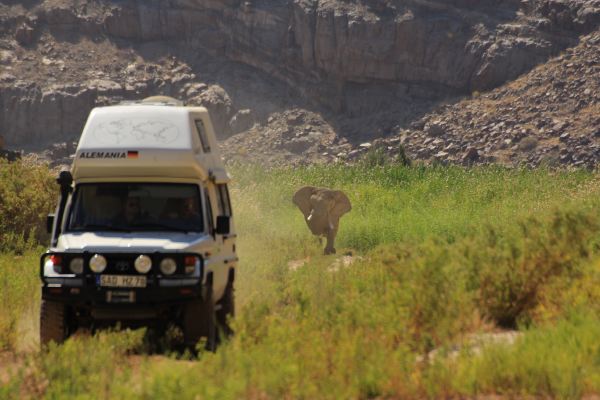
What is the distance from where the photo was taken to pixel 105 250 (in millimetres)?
12703

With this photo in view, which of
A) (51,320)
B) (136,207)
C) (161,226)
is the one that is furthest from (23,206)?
(51,320)

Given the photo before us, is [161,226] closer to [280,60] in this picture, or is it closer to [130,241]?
[130,241]

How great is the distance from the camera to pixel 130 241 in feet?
42.4

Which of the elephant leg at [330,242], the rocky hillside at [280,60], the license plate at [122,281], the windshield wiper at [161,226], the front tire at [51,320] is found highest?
the windshield wiper at [161,226]

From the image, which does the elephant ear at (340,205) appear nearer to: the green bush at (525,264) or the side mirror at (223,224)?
the side mirror at (223,224)

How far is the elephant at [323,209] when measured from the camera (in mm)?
31375

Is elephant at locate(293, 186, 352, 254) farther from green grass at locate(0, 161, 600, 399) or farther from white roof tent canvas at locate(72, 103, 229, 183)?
white roof tent canvas at locate(72, 103, 229, 183)

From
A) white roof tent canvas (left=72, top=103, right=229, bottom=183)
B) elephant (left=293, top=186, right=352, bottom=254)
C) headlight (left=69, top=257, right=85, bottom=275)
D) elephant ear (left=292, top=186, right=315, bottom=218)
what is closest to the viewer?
headlight (left=69, top=257, right=85, bottom=275)

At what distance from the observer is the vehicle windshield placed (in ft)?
44.3

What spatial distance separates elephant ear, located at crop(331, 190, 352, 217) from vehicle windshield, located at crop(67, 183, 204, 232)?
18.0 m

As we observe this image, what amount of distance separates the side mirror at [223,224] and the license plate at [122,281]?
4.29ft

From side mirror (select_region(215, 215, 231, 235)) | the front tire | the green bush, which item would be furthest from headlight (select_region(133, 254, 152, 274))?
the green bush

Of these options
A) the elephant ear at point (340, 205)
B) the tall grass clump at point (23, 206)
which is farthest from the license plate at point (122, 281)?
the elephant ear at point (340, 205)

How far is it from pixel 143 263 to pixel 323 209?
19.0 metres
